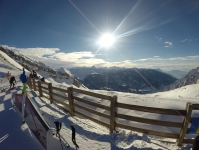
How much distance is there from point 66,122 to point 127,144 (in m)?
3.26

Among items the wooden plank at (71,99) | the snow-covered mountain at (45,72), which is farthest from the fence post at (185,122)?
the snow-covered mountain at (45,72)

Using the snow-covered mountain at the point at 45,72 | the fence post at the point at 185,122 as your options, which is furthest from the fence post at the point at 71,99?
the snow-covered mountain at the point at 45,72

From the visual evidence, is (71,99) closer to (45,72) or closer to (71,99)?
(71,99)

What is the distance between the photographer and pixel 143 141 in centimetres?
512

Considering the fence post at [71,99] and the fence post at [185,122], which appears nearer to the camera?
the fence post at [185,122]

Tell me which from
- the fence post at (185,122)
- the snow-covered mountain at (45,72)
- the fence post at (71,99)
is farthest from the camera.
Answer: the snow-covered mountain at (45,72)

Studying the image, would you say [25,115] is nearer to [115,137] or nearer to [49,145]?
[49,145]

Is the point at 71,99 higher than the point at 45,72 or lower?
higher

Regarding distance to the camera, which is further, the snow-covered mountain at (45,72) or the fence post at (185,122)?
the snow-covered mountain at (45,72)

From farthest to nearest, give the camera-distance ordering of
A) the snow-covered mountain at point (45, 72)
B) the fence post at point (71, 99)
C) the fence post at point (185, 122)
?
the snow-covered mountain at point (45, 72), the fence post at point (71, 99), the fence post at point (185, 122)

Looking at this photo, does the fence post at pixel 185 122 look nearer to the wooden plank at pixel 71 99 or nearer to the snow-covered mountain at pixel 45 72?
the wooden plank at pixel 71 99

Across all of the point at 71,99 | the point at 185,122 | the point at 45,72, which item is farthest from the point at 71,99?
the point at 45,72

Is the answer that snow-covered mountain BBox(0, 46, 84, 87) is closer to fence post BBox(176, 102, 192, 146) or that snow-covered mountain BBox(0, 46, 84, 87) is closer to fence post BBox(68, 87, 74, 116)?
fence post BBox(68, 87, 74, 116)

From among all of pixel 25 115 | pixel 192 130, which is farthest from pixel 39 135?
pixel 192 130
